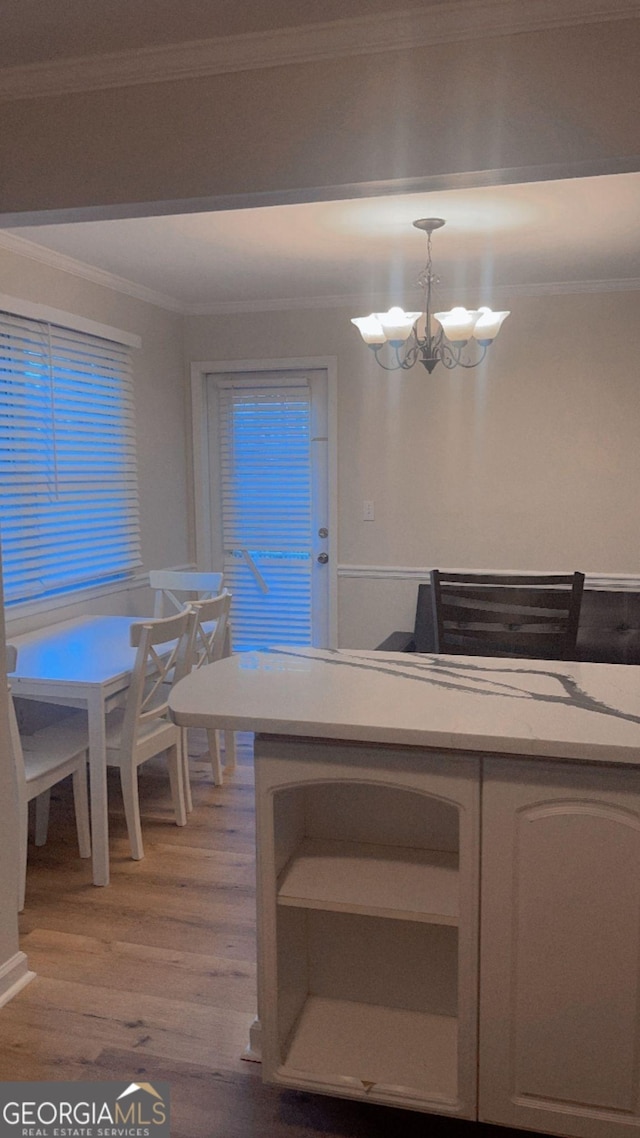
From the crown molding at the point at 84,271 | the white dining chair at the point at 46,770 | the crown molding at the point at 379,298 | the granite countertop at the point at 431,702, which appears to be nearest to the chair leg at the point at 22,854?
the white dining chair at the point at 46,770

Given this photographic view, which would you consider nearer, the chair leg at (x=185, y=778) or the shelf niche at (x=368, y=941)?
the shelf niche at (x=368, y=941)

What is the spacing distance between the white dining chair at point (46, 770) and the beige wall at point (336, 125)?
1.43 m

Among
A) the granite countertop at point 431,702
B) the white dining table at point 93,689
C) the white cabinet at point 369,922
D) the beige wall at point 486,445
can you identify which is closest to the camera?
the granite countertop at point 431,702

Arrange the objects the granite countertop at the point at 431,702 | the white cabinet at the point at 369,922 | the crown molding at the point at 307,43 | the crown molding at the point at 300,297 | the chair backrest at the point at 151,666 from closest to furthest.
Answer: the granite countertop at the point at 431,702 < the white cabinet at the point at 369,922 < the crown molding at the point at 307,43 < the chair backrest at the point at 151,666 < the crown molding at the point at 300,297

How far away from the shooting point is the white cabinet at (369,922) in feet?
5.13

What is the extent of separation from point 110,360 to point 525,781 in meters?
3.32

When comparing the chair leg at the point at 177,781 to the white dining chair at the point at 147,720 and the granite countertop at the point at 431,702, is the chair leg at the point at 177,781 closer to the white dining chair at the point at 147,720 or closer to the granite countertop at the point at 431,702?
the white dining chair at the point at 147,720

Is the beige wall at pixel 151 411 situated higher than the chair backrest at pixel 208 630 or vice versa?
the beige wall at pixel 151 411

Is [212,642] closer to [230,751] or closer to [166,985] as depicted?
[230,751]

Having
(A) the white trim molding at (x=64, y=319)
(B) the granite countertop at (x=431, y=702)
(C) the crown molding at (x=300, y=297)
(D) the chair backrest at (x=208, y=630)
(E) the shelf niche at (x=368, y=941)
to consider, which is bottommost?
(E) the shelf niche at (x=368, y=941)

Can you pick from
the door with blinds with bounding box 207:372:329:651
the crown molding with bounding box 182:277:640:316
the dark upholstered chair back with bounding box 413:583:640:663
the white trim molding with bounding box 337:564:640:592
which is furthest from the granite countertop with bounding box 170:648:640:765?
the crown molding with bounding box 182:277:640:316

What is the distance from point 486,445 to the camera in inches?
185

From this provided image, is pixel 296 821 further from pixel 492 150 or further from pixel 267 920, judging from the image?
pixel 492 150

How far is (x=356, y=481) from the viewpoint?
4.90 metres
